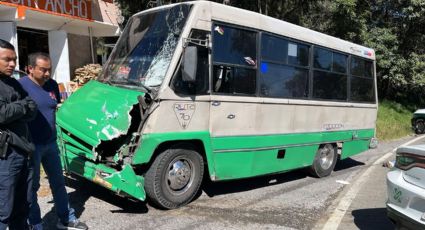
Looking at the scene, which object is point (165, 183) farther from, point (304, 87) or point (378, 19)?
point (378, 19)

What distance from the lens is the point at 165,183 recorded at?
592cm

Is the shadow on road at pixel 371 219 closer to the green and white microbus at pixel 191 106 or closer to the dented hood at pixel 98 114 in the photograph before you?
the green and white microbus at pixel 191 106

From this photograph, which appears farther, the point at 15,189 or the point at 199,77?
the point at 199,77

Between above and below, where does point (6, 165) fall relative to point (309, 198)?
above

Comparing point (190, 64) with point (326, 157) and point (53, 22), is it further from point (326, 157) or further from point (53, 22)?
point (53, 22)

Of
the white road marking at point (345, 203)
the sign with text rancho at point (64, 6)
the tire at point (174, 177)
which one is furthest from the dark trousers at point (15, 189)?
the sign with text rancho at point (64, 6)

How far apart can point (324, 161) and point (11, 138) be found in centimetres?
676

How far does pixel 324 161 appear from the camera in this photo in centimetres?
925

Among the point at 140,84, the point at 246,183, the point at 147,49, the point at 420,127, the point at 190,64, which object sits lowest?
the point at 420,127

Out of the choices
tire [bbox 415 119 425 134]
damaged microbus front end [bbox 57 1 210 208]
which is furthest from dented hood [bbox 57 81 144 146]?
tire [bbox 415 119 425 134]

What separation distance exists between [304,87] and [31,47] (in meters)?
9.88

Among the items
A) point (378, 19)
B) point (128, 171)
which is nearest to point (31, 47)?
point (128, 171)

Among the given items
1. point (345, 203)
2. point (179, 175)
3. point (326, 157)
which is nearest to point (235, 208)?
point (179, 175)

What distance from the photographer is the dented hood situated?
557 centimetres
